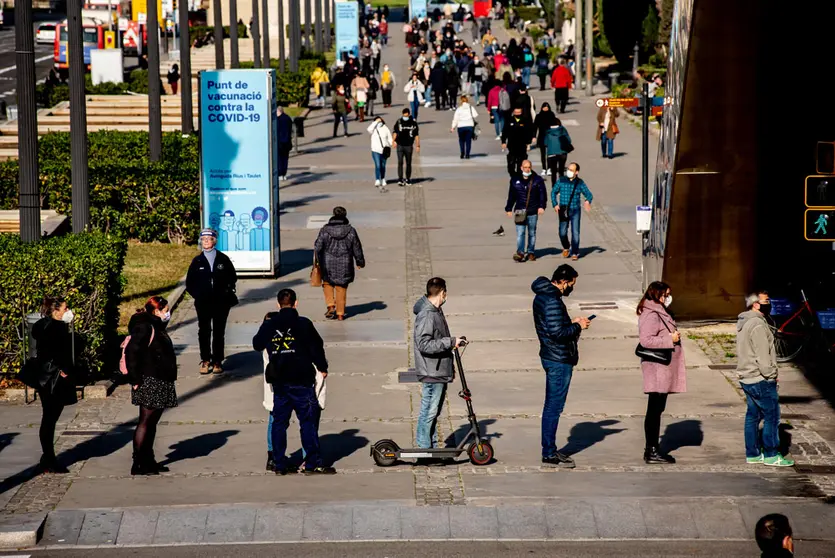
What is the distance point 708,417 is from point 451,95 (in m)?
36.3

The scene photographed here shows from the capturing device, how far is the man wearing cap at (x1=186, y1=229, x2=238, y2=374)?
1734 centimetres

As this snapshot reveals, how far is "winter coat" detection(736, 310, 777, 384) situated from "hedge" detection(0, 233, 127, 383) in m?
6.78

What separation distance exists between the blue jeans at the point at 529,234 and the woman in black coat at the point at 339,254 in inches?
175

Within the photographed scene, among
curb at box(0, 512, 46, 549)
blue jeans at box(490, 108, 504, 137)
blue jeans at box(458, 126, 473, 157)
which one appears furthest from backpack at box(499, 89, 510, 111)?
curb at box(0, 512, 46, 549)

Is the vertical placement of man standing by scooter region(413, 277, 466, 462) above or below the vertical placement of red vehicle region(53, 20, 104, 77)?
below

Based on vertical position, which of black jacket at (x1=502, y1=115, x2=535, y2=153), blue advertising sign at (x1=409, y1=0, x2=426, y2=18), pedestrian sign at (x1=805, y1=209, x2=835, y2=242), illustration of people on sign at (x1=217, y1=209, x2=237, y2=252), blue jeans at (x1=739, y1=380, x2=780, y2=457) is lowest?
blue jeans at (x1=739, y1=380, x2=780, y2=457)

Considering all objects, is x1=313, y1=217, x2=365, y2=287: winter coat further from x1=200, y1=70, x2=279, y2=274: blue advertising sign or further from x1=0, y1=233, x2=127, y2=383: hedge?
x1=0, y1=233, x2=127, y2=383: hedge

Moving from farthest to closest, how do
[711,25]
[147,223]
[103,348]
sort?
[147,223] → [711,25] → [103,348]

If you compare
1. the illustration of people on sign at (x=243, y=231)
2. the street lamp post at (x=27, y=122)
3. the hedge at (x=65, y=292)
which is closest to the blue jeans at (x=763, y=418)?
the hedge at (x=65, y=292)

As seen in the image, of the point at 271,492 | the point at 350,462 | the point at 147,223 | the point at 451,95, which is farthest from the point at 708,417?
the point at 451,95

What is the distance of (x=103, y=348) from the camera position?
16859 millimetres

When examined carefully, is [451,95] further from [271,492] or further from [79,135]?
[271,492]

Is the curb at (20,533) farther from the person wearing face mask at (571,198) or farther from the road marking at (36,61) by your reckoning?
the road marking at (36,61)

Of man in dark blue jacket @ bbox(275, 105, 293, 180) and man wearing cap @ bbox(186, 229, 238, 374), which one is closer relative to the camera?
man wearing cap @ bbox(186, 229, 238, 374)
